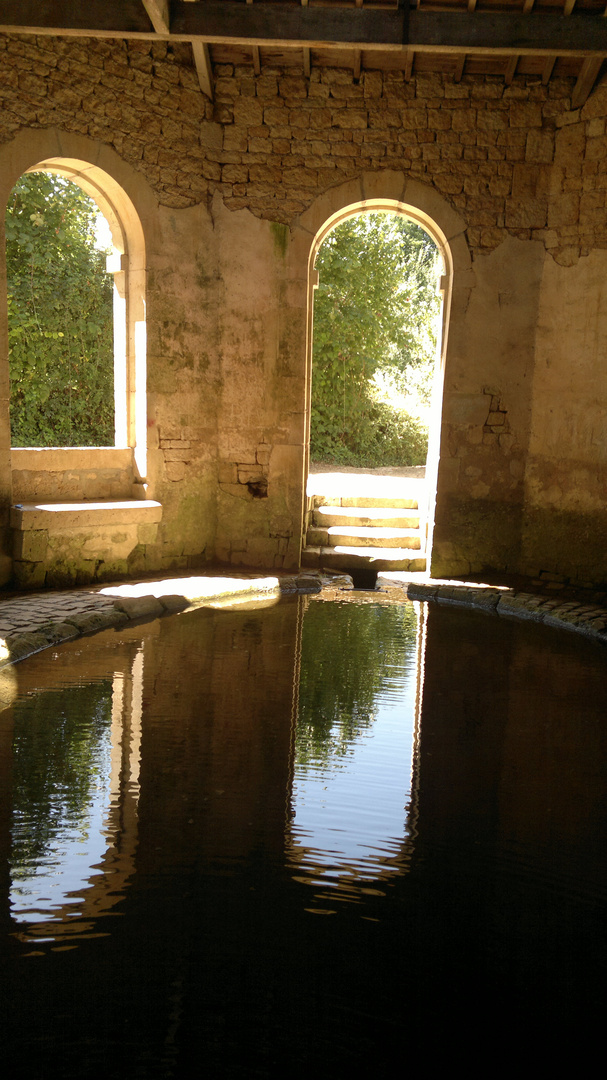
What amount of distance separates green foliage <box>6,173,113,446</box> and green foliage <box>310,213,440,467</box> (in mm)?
3492

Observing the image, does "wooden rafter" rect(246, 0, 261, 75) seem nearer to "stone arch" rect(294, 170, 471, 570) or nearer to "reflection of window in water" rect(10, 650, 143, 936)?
"stone arch" rect(294, 170, 471, 570)

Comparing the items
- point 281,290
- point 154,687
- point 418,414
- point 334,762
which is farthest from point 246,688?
point 418,414

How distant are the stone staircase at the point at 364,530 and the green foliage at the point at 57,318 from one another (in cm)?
428

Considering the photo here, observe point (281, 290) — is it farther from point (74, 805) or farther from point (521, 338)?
point (74, 805)

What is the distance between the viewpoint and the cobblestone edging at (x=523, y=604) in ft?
21.1

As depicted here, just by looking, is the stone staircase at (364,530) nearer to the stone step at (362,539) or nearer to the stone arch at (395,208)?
the stone step at (362,539)

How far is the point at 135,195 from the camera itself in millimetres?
7086

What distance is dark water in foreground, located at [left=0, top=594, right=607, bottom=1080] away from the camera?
7.47 feet

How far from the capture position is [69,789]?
11.6 ft

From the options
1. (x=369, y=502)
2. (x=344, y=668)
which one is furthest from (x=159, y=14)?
(x=369, y=502)

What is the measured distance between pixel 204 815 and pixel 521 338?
18.6 ft

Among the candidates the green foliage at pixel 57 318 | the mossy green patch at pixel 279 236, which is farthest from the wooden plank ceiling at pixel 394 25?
the green foliage at pixel 57 318

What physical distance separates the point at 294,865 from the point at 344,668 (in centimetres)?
230

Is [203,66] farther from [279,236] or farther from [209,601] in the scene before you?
[209,601]
